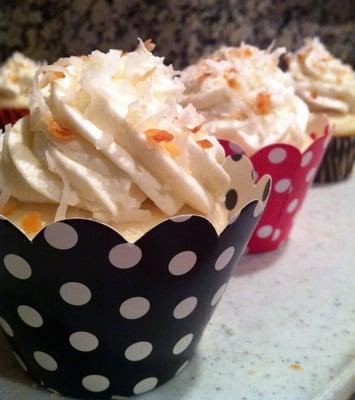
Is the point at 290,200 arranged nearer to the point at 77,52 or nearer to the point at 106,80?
the point at 106,80

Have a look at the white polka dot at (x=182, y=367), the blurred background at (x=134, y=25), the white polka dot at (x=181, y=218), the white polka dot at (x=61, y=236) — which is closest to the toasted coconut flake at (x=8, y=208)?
the white polka dot at (x=61, y=236)

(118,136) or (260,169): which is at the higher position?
(118,136)

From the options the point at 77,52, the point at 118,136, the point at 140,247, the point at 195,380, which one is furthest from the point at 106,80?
the point at 77,52

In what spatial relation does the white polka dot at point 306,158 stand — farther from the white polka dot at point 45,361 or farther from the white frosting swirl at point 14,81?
the white frosting swirl at point 14,81

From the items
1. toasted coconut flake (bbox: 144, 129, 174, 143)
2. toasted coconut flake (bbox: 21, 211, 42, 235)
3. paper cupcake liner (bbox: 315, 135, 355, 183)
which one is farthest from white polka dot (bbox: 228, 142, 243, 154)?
paper cupcake liner (bbox: 315, 135, 355, 183)

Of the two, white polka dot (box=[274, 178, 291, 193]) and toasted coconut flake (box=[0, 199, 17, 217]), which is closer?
toasted coconut flake (box=[0, 199, 17, 217])

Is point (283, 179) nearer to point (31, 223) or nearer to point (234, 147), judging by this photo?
point (234, 147)

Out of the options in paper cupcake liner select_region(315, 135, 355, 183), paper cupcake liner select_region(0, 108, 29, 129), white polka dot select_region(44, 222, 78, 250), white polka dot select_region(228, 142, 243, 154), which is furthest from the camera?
paper cupcake liner select_region(315, 135, 355, 183)

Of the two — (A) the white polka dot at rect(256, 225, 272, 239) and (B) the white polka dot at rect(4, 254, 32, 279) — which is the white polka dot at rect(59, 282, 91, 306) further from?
(A) the white polka dot at rect(256, 225, 272, 239)
